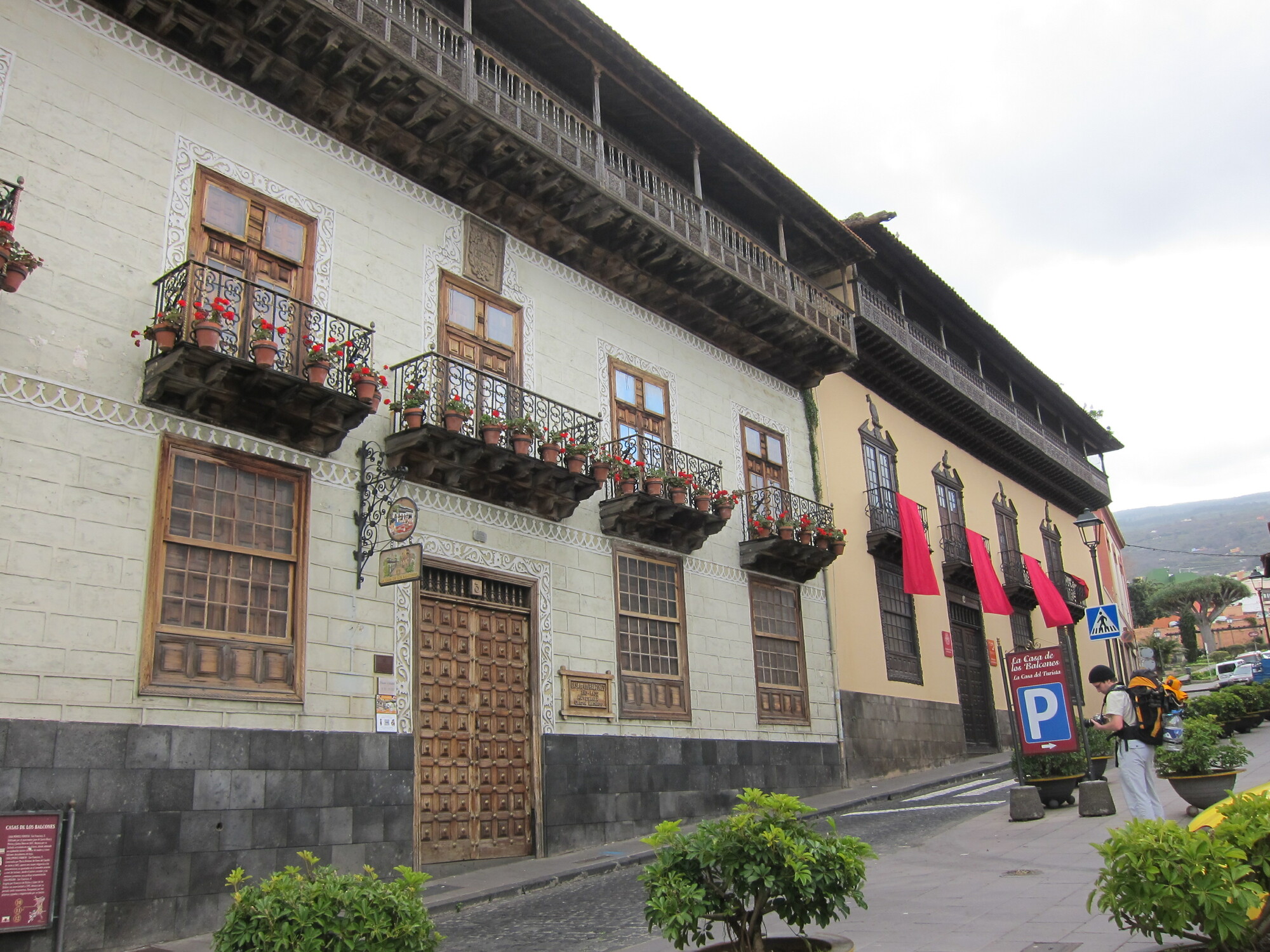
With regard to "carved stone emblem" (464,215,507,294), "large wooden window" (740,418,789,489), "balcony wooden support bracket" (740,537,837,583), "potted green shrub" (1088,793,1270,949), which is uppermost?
"carved stone emblem" (464,215,507,294)

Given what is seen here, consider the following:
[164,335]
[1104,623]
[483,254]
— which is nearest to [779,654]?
[1104,623]

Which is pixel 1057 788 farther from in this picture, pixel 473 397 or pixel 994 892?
pixel 473 397

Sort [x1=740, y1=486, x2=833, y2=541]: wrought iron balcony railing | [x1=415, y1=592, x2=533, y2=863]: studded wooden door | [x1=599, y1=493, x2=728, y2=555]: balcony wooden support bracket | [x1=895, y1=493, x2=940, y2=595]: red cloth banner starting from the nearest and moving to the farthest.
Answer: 1. [x1=415, y1=592, x2=533, y2=863]: studded wooden door
2. [x1=599, y1=493, x2=728, y2=555]: balcony wooden support bracket
3. [x1=740, y1=486, x2=833, y2=541]: wrought iron balcony railing
4. [x1=895, y1=493, x2=940, y2=595]: red cloth banner

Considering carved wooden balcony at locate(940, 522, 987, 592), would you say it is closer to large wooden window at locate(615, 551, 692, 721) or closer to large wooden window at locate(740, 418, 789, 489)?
large wooden window at locate(740, 418, 789, 489)

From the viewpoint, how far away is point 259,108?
12.9 meters

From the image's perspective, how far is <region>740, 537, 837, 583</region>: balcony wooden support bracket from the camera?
62.7 feet

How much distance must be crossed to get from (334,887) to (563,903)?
6.23 m

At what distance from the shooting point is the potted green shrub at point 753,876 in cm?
593

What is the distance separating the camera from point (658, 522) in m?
16.8

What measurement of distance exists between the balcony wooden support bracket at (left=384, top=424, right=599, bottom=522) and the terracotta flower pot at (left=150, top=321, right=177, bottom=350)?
3.08 meters

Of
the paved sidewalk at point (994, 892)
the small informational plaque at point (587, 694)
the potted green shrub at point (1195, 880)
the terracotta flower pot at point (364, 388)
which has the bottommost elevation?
the paved sidewalk at point (994, 892)

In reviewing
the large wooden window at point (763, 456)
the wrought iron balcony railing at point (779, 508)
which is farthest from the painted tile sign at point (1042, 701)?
the large wooden window at point (763, 456)

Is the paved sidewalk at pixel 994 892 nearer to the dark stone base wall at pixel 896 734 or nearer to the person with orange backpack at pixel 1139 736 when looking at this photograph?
the person with orange backpack at pixel 1139 736

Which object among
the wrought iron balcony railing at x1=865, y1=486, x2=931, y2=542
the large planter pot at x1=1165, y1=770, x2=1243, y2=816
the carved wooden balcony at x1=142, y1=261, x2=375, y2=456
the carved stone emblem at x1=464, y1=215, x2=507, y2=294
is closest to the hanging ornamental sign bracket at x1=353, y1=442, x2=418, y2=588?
the carved wooden balcony at x1=142, y1=261, x2=375, y2=456
